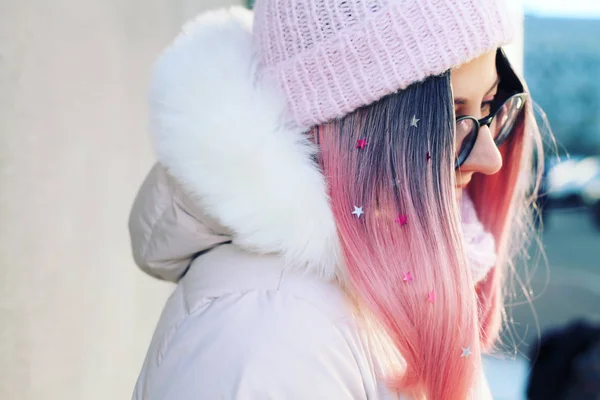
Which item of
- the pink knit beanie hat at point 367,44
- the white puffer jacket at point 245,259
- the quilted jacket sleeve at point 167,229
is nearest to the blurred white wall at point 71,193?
the quilted jacket sleeve at point 167,229

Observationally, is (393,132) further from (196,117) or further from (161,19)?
(161,19)

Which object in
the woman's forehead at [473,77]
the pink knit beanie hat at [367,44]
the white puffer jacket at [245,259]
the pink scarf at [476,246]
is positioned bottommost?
the pink scarf at [476,246]

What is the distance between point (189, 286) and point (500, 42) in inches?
29.0

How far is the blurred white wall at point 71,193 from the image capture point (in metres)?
1.37

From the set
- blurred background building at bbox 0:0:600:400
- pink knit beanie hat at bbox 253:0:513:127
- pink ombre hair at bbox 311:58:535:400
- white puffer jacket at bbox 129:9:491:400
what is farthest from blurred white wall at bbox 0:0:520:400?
pink ombre hair at bbox 311:58:535:400

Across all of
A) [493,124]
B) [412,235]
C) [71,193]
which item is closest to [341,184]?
[412,235]

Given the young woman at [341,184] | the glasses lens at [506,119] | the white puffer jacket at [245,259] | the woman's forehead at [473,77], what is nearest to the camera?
the white puffer jacket at [245,259]

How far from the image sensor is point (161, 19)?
2.50 metres

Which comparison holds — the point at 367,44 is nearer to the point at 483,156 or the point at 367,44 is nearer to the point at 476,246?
the point at 483,156

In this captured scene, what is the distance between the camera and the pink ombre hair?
1.01 m

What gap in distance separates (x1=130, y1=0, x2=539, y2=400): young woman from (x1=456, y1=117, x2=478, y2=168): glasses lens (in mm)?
21

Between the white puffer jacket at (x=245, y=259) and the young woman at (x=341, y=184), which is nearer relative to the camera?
the white puffer jacket at (x=245, y=259)

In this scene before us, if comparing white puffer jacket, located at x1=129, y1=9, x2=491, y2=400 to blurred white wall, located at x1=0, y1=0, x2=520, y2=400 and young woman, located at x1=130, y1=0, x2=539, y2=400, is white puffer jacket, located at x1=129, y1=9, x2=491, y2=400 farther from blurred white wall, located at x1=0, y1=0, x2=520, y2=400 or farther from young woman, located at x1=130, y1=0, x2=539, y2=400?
blurred white wall, located at x1=0, y1=0, x2=520, y2=400

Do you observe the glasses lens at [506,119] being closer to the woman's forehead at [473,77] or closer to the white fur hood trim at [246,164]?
the woman's forehead at [473,77]
